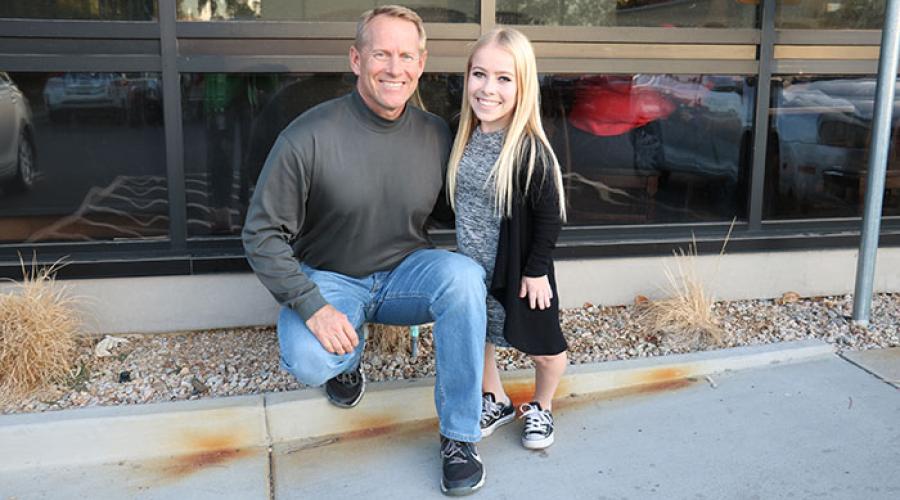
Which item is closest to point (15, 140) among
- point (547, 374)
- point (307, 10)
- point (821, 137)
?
point (307, 10)

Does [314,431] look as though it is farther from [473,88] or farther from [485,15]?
[485,15]

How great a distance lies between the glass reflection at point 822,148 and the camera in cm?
466

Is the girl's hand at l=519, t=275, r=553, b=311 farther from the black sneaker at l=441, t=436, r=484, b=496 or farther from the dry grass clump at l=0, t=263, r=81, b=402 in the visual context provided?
the dry grass clump at l=0, t=263, r=81, b=402

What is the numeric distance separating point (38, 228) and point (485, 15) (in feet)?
7.46

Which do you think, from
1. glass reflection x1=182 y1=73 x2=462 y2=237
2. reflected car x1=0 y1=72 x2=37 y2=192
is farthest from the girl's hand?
reflected car x1=0 y1=72 x2=37 y2=192

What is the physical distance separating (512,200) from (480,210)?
0.16 metres

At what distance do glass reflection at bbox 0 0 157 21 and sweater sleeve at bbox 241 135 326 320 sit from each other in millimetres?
1328

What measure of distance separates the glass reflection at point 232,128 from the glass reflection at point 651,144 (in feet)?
2.74

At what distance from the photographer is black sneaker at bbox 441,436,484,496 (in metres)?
2.83

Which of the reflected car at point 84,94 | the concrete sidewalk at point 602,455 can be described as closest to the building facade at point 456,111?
the reflected car at point 84,94

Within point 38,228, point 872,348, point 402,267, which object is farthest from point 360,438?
point 872,348

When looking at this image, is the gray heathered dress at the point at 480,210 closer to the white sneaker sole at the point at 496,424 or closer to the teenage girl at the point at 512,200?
the teenage girl at the point at 512,200

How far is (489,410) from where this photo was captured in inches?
128

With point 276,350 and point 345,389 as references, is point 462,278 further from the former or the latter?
point 276,350
